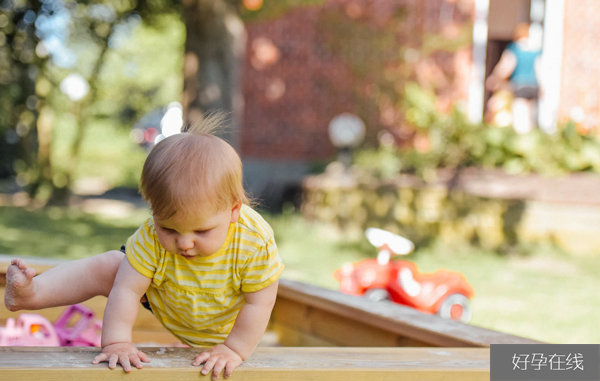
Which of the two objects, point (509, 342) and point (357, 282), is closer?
point (509, 342)

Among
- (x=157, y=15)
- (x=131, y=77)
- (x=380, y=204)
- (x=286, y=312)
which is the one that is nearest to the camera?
(x=286, y=312)

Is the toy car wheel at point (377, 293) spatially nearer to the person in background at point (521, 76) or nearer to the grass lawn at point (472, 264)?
the grass lawn at point (472, 264)

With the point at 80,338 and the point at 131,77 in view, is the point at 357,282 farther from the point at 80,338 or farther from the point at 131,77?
the point at 131,77

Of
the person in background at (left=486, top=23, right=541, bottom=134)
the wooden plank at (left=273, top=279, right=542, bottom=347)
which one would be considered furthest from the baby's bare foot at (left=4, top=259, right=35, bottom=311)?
the person in background at (left=486, top=23, right=541, bottom=134)

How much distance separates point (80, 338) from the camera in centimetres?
241

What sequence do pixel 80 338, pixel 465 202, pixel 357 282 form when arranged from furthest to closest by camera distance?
pixel 465 202
pixel 357 282
pixel 80 338

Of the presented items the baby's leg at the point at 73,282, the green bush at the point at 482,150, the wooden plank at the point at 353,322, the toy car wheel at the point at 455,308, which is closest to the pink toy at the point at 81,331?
the wooden plank at the point at 353,322

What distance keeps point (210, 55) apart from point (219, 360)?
527cm

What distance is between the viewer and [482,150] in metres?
7.40

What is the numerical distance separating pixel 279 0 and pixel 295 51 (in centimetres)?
295

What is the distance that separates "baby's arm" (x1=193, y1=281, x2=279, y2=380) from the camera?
4.93ft

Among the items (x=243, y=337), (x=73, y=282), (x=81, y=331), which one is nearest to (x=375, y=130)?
(x=81, y=331)

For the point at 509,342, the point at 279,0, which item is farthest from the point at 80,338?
the point at 279,0

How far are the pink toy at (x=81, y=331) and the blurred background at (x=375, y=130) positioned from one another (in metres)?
2.25
